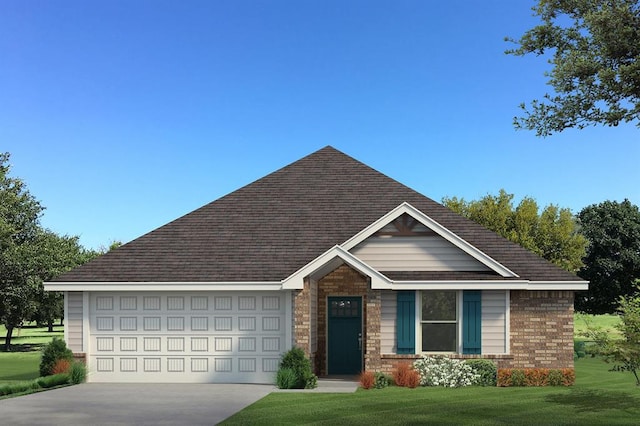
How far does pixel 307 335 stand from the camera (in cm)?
2089

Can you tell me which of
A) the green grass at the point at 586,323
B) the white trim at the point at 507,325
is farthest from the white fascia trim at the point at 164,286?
the green grass at the point at 586,323

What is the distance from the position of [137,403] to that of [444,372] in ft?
28.1

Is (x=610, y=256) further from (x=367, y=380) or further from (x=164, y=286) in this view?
(x=164, y=286)

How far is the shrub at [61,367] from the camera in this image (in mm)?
21859

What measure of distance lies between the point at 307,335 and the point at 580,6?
11.2 metres

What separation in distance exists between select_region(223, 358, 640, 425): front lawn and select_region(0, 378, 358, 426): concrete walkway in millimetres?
848

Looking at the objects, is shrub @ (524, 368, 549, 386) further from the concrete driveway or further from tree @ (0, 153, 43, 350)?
tree @ (0, 153, 43, 350)

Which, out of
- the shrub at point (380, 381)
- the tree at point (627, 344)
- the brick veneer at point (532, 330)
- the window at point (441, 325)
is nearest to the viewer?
the tree at point (627, 344)

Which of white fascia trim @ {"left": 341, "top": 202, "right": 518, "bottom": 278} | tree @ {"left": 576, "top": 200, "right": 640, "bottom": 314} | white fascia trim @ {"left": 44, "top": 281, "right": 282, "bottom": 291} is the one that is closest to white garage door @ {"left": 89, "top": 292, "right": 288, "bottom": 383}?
white fascia trim @ {"left": 44, "top": 281, "right": 282, "bottom": 291}

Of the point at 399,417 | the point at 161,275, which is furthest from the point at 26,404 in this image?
the point at 399,417

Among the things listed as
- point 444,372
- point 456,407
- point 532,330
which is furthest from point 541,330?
point 456,407

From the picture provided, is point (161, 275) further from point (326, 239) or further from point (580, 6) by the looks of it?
point (580, 6)

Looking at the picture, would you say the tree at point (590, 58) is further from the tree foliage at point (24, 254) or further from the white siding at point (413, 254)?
the tree foliage at point (24, 254)

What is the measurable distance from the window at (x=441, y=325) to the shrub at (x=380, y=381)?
5.72 ft
